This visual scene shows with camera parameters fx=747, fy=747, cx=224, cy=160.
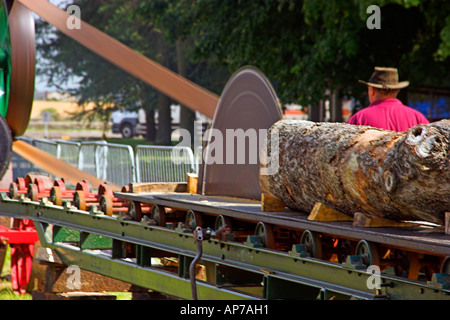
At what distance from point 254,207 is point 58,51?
3412cm

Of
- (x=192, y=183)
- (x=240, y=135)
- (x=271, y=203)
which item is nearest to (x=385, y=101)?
(x=240, y=135)

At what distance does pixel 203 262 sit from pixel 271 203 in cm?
80

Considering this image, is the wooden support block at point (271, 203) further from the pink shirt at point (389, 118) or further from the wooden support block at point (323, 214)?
the pink shirt at point (389, 118)

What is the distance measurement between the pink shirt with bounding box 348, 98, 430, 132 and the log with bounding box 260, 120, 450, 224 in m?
1.00

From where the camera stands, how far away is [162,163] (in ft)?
42.9

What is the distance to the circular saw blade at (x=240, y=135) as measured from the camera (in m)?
6.41

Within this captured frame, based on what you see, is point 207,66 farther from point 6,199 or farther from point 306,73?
point 6,199

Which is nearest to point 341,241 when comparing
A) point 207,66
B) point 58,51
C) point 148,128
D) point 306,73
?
point 306,73

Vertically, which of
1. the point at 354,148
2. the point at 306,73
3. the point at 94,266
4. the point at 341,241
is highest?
the point at 306,73

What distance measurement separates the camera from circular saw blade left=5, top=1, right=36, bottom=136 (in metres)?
9.20

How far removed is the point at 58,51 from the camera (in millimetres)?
38219

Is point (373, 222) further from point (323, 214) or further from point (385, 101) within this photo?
point (385, 101)

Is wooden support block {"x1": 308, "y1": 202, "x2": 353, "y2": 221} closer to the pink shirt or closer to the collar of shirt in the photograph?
the pink shirt

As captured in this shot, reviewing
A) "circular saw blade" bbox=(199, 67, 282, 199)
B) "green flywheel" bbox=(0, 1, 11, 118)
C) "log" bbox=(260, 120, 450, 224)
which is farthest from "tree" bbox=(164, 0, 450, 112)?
"log" bbox=(260, 120, 450, 224)
